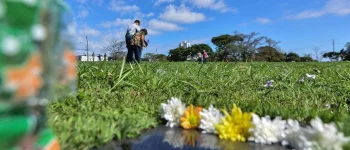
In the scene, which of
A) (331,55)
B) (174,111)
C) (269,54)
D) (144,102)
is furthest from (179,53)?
(174,111)

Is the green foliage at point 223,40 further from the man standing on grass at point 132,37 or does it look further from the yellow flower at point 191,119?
the yellow flower at point 191,119

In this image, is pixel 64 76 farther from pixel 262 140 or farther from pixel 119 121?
pixel 262 140

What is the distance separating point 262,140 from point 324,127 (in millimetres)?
315

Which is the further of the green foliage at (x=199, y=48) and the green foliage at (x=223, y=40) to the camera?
the green foliage at (x=199, y=48)

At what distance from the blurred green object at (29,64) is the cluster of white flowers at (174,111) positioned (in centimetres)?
98

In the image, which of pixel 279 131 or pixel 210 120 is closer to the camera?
pixel 279 131

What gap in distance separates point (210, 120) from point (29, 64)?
42.1 inches

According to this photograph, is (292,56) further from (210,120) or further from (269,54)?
(210,120)

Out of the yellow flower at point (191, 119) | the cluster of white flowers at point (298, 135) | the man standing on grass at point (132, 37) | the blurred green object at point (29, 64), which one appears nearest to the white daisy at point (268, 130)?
the cluster of white flowers at point (298, 135)

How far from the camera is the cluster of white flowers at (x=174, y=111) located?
70.8 inches

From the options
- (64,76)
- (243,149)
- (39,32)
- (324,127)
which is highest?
(39,32)

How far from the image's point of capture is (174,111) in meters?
1.82

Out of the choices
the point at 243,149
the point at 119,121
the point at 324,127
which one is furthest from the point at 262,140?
the point at 119,121

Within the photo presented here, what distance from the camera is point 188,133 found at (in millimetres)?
1690
